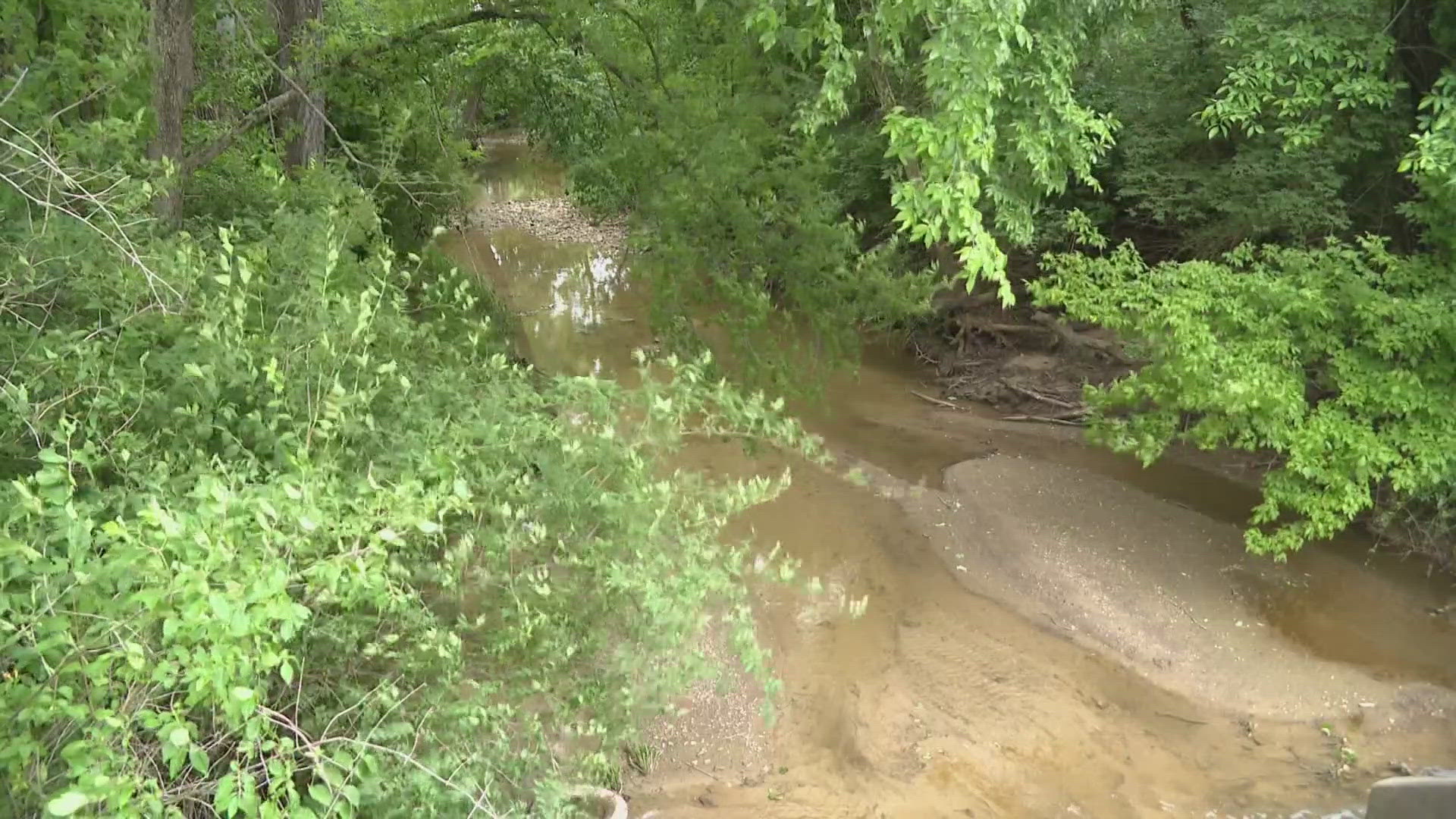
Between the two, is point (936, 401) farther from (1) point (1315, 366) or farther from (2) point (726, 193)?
(2) point (726, 193)

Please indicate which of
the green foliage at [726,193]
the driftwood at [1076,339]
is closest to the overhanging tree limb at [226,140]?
the green foliage at [726,193]

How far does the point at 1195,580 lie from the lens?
25.5ft

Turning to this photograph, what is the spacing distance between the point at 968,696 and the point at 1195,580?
262 cm

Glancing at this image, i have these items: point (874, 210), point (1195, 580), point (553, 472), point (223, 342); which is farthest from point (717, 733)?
point (874, 210)

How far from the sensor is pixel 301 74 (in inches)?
293

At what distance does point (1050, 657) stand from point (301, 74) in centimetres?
749

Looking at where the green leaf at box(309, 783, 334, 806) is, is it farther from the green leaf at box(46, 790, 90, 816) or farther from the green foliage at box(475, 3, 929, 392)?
the green foliage at box(475, 3, 929, 392)

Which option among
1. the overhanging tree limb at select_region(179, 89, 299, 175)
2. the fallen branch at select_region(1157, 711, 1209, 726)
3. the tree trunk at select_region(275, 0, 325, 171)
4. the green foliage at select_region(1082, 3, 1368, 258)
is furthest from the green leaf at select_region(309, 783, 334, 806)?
the green foliage at select_region(1082, 3, 1368, 258)

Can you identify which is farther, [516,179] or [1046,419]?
[516,179]

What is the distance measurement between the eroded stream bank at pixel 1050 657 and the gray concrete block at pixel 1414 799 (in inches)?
59.5

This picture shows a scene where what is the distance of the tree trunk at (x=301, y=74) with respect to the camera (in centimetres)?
733

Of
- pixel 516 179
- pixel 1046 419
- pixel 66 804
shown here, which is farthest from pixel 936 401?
pixel 516 179

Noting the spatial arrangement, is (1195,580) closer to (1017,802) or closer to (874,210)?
(1017,802)

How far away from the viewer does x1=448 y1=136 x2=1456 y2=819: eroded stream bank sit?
227 inches
